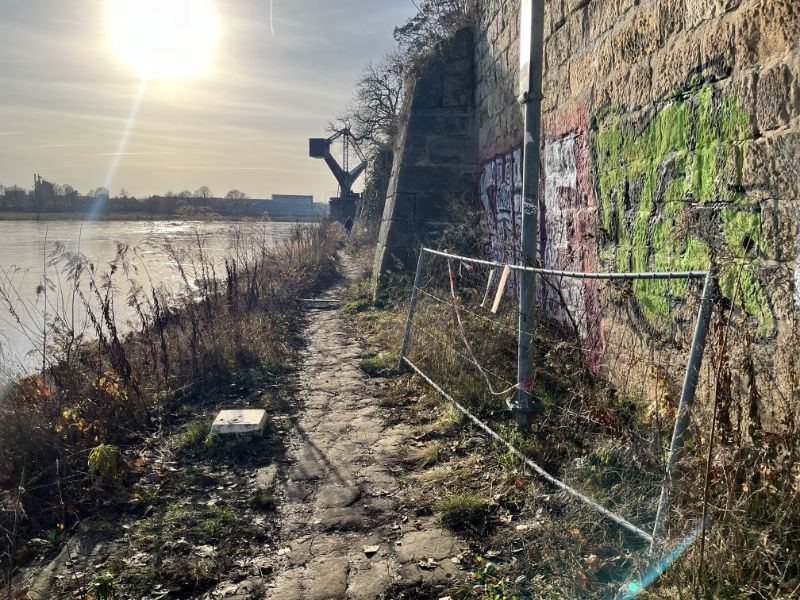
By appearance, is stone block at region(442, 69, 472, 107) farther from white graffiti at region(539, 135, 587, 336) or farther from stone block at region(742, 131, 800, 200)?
stone block at region(742, 131, 800, 200)

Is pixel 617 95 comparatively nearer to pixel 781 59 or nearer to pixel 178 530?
pixel 781 59

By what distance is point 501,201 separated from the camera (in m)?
7.86

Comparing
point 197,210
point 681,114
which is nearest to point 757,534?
point 681,114

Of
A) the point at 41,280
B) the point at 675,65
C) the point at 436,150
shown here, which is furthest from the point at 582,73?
the point at 41,280

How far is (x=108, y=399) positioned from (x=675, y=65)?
16.3 ft

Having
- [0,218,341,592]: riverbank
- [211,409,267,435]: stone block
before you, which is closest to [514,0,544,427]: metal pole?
[211,409,267,435]: stone block

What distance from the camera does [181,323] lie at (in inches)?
263

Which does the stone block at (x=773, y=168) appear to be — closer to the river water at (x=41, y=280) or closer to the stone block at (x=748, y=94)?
the stone block at (x=748, y=94)

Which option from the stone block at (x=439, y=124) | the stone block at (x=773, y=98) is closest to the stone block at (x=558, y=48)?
the stone block at (x=773, y=98)

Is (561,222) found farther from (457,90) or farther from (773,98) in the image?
(457,90)

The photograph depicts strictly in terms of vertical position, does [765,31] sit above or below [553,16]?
below

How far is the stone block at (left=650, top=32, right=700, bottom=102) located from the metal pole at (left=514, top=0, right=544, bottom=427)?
76 cm

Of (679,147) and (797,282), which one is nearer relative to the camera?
(797,282)

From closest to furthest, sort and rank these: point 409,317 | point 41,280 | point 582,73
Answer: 1. point 582,73
2. point 409,317
3. point 41,280
